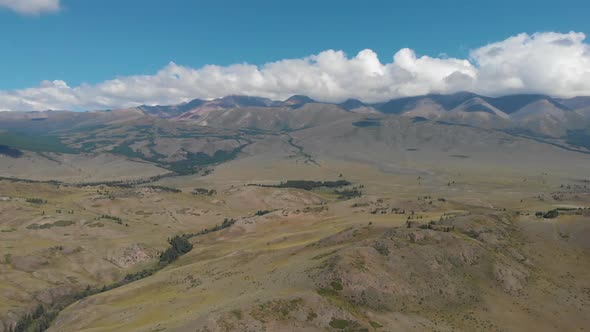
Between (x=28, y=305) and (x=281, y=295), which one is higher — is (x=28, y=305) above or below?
below

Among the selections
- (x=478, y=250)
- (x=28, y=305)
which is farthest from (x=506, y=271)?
(x=28, y=305)

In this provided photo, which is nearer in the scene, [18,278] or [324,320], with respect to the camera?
[324,320]

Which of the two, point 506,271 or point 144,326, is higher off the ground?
point 506,271

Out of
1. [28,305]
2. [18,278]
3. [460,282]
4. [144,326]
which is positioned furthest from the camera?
[18,278]

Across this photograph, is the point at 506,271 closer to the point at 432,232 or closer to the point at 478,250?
the point at 478,250

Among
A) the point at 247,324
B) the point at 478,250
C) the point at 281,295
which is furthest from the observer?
the point at 478,250

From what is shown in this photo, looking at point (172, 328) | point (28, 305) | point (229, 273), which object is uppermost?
point (172, 328)

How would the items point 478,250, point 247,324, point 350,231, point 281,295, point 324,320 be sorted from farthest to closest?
point 350,231 < point 478,250 < point 281,295 < point 324,320 < point 247,324

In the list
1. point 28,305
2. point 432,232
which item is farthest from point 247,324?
point 28,305

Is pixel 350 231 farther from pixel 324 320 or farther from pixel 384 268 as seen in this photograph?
pixel 324 320
